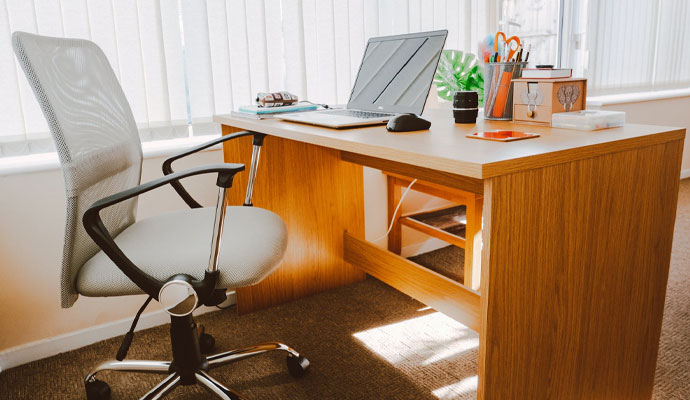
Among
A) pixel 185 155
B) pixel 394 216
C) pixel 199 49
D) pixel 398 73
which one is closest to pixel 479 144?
pixel 398 73

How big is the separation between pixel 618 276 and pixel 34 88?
4.35ft

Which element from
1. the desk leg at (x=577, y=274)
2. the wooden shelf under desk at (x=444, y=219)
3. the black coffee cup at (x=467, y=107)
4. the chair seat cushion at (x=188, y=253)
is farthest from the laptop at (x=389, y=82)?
the wooden shelf under desk at (x=444, y=219)

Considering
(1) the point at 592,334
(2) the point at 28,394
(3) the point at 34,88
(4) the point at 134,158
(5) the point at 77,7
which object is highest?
(5) the point at 77,7

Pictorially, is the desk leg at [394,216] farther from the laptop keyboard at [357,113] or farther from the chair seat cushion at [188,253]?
the chair seat cushion at [188,253]

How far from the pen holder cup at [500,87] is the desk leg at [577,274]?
1.41ft

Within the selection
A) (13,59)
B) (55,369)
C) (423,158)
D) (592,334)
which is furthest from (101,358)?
(592,334)

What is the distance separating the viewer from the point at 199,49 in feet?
6.45

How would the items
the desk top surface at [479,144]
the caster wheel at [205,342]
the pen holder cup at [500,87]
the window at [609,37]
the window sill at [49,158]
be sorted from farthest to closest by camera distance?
the window at [609,37], the caster wheel at [205,342], the window sill at [49,158], the pen holder cup at [500,87], the desk top surface at [479,144]

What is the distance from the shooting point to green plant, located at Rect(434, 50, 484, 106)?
2178 mm

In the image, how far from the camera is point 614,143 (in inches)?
41.9

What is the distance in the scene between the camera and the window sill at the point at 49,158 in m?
1.70

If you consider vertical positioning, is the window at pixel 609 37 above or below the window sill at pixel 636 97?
above

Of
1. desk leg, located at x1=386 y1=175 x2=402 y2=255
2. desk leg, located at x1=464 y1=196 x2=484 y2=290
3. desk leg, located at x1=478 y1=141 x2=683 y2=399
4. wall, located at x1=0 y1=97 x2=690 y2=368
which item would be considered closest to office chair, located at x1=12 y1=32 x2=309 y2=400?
wall, located at x1=0 y1=97 x2=690 y2=368

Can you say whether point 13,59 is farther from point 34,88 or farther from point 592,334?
point 592,334
